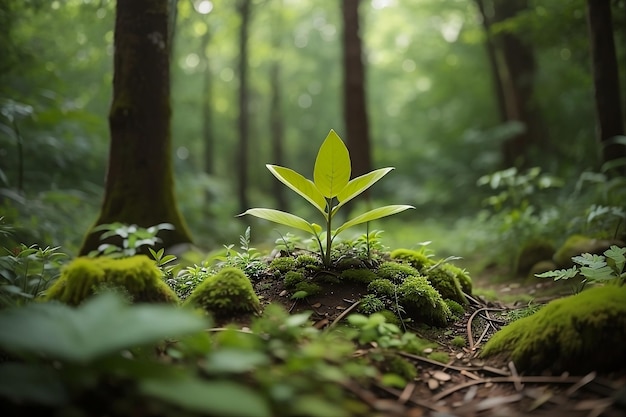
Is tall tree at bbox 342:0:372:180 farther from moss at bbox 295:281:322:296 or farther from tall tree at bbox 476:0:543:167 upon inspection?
moss at bbox 295:281:322:296

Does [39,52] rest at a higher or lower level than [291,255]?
higher

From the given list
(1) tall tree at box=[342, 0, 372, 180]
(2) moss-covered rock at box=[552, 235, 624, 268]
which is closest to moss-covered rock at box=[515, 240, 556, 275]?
(2) moss-covered rock at box=[552, 235, 624, 268]

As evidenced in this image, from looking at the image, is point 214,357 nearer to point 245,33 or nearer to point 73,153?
point 73,153

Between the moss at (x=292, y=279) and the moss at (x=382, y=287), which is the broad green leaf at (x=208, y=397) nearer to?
the moss at (x=292, y=279)

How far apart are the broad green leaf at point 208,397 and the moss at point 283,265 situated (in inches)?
68.6

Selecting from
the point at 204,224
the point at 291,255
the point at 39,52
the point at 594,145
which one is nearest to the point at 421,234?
the point at 594,145

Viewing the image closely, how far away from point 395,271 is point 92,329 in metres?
2.14

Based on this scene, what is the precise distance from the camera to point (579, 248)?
4.10 metres

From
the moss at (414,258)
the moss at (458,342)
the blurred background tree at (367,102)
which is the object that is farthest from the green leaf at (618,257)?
the blurred background tree at (367,102)

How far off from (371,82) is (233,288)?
21787mm

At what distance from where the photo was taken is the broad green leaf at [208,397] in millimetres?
1103

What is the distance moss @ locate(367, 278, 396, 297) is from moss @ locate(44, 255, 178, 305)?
49.7 inches

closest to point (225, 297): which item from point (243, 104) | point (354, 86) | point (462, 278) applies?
point (462, 278)

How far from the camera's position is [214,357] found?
1.31 m
